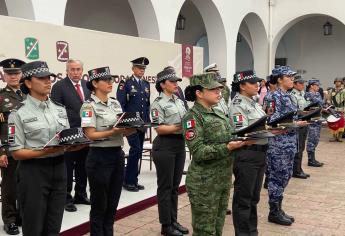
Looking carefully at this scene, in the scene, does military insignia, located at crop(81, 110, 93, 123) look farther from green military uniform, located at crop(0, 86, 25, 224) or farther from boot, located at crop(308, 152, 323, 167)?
boot, located at crop(308, 152, 323, 167)

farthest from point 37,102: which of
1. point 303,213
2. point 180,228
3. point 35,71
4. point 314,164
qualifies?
point 314,164

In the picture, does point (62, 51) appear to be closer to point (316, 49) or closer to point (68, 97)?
point (68, 97)

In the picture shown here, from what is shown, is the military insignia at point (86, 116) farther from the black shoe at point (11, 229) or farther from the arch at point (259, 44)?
the arch at point (259, 44)

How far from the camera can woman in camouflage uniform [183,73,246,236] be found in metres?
3.05

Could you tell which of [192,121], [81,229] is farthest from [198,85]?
[81,229]

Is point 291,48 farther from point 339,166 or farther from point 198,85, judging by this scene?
point 198,85

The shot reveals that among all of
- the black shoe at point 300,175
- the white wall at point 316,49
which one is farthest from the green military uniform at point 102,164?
the white wall at point 316,49

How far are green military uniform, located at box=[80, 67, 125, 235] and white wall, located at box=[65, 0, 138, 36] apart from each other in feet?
24.8

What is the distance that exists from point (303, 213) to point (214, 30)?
748 cm

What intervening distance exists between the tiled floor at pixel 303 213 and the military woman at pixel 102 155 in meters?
0.90

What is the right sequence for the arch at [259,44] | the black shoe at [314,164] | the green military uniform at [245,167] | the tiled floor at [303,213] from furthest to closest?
the arch at [259,44] < the black shoe at [314,164] < the tiled floor at [303,213] < the green military uniform at [245,167]

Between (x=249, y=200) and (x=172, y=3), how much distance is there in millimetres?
6635

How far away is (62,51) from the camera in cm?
579

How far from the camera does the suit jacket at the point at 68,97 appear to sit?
4707mm
